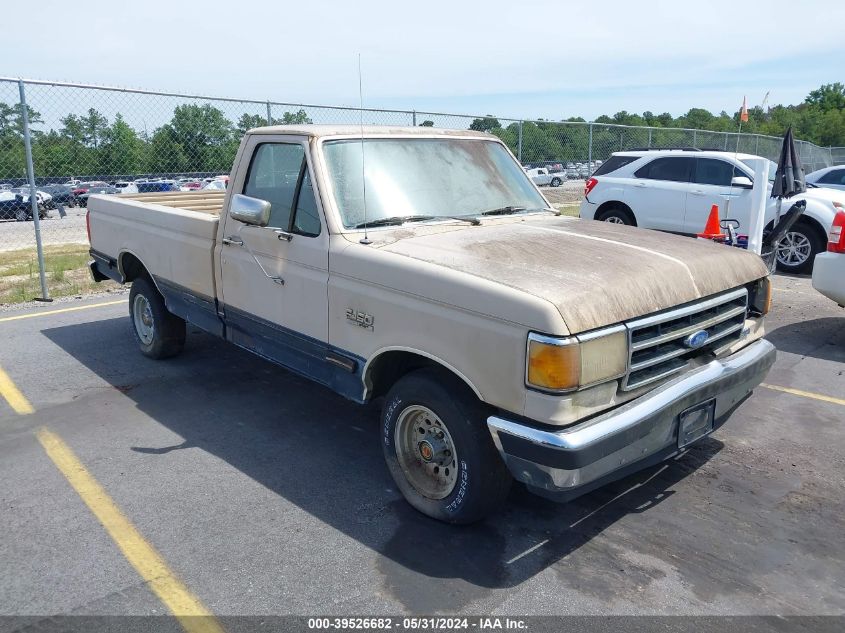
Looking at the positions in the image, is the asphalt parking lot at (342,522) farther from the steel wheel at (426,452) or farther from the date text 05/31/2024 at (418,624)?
the steel wheel at (426,452)

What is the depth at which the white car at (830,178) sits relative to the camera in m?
14.7

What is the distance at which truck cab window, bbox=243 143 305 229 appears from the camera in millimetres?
4595

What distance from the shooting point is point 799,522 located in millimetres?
3869

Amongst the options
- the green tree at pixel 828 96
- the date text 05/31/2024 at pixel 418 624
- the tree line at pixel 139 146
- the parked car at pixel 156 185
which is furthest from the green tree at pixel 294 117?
the green tree at pixel 828 96

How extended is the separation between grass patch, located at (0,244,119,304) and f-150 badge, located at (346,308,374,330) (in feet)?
22.4

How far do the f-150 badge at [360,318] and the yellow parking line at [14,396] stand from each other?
2922 mm

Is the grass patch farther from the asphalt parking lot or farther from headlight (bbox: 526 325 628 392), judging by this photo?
headlight (bbox: 526 325 628 392)

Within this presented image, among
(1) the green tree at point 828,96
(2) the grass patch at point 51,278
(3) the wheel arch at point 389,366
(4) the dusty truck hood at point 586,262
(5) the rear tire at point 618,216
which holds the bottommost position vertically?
(2) the grass patch at point 51,278

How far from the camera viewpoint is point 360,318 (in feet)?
13.1

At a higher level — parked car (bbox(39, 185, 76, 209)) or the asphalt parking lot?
parked car (bbox(39, 185, 76, 209))

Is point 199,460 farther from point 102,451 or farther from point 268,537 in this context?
point 268,537

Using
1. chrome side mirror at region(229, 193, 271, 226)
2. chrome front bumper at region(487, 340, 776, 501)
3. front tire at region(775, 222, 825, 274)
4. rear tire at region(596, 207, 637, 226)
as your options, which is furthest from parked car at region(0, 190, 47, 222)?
chrome front bumper at region(487, 340, 776, 501)

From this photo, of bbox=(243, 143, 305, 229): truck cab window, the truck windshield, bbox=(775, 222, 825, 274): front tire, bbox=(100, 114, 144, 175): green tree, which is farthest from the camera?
bbox=(100, 114, 144, 175): green tree

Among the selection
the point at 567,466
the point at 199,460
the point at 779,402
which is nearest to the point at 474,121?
the point at 779,402
